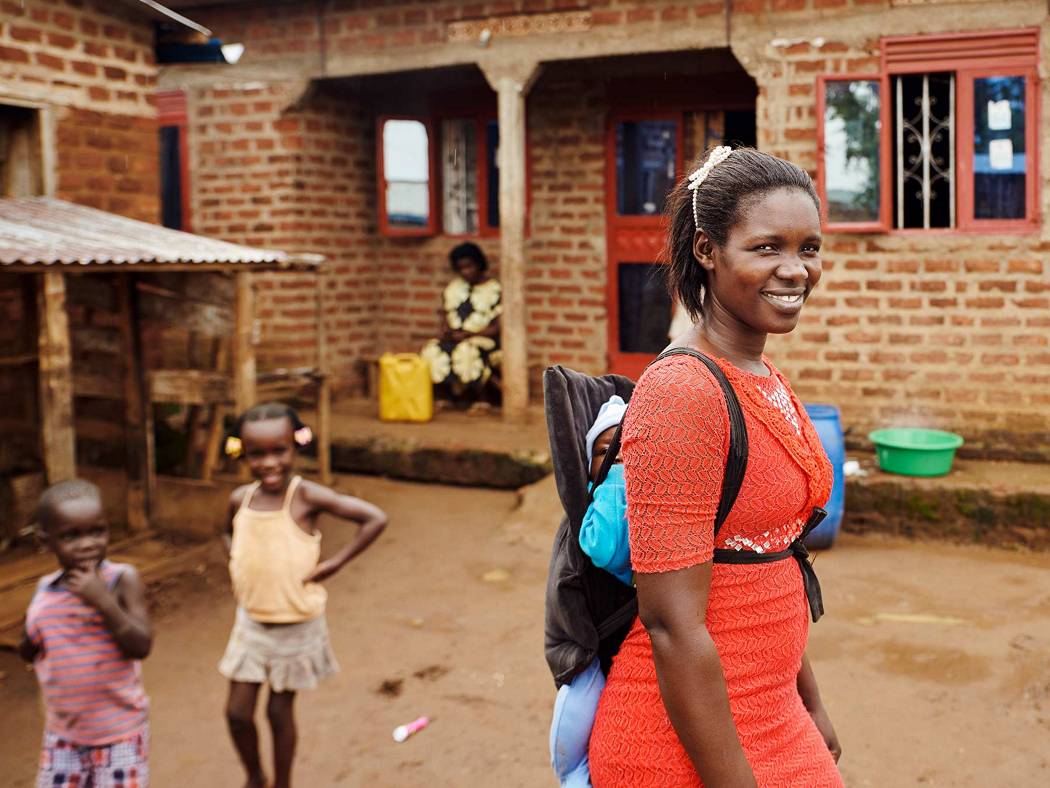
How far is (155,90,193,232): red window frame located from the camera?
10820mm

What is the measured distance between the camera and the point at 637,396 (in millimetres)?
1727

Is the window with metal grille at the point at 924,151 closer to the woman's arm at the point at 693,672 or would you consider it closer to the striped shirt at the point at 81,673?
the striped shirt at the point at 81,673

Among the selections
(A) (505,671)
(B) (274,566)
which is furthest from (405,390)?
(B) (274,566)

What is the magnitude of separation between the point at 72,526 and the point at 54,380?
2933mm

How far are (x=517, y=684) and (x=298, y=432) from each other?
5.70 ft

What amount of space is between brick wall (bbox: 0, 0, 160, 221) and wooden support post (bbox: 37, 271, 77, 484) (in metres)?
1.78

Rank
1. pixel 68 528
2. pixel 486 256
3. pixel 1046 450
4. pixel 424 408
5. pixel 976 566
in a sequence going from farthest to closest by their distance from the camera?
1. pixel 486 256
2. pixel 424 408
3. pixel 1046 450
4. pixel 976 566
5. pixel 68 528

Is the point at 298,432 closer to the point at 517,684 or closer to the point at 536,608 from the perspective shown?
the point at 517,684

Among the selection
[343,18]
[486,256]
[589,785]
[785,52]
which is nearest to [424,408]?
[486,256]

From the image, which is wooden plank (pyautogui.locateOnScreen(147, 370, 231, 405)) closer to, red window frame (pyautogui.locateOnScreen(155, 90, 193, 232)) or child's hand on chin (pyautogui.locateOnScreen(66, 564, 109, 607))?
child's hand on chin (pyautogui.locateOnScreen(66, 564, 109, 607))

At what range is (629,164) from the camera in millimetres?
10203

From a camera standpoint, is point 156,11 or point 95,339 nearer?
point 95,339

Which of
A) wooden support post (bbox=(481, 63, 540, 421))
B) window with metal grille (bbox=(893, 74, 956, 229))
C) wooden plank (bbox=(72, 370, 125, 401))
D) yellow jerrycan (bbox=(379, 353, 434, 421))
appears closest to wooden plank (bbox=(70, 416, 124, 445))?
wooden plank (bbox=(72, 370, 125, 401))

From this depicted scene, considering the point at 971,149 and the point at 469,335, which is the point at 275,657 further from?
the point at 469,335
